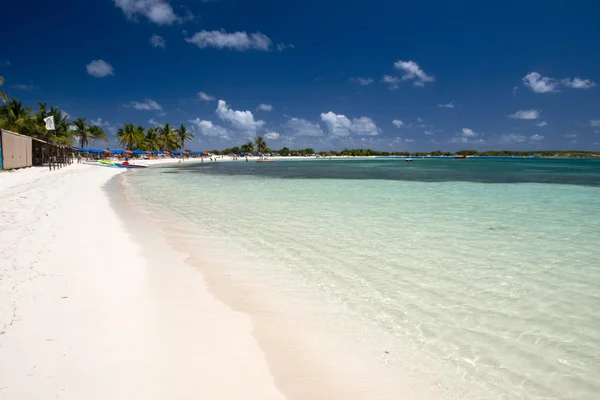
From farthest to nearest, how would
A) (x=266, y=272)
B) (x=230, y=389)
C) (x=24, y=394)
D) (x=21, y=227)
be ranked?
(x=21, y=227)
(x=266, y=272)
(x=230, y=389)
(x=24, y=394)

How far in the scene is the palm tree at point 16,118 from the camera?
111ft

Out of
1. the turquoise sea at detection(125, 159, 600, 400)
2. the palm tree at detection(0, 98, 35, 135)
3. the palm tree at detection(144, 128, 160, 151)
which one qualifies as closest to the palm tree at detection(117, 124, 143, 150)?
the palm tree at detection(144, 128, 160, 151)

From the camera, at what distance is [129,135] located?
222ft

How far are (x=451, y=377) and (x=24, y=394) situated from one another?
10.2 feet

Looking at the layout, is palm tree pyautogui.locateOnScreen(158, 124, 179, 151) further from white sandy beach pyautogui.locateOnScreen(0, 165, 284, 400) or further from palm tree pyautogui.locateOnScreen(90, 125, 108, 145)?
white sandy beach pyautogui.locateOnScreen(0, 165, 284, 400)

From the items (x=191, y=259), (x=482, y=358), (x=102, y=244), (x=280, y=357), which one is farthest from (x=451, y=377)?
(x=102, y=244)

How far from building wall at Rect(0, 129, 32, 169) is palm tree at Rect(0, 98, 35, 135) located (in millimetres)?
6578

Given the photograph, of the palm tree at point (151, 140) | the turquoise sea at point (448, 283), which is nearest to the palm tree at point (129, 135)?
the palm tree at point (151, 140)

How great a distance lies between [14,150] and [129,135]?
4467 cm

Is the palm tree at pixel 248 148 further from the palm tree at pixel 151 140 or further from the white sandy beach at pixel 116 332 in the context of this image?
the white sandy beach at pixel 116 332

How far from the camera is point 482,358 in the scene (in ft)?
10.3

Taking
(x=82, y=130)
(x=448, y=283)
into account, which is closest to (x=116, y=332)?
(x=448, y=283)

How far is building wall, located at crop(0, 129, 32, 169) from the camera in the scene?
77.2ft

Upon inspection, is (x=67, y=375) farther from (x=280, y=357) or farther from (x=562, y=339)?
(x=562, y=339)
